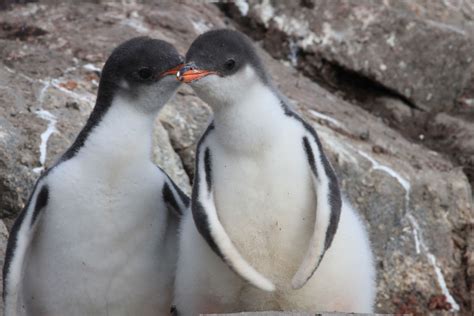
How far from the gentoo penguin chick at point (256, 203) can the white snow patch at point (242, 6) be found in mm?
4708

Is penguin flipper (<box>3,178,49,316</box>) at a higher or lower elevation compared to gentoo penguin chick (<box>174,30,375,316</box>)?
lower

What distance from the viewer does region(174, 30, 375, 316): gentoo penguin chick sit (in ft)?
14.5

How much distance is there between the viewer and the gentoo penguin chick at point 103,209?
A: 478cm

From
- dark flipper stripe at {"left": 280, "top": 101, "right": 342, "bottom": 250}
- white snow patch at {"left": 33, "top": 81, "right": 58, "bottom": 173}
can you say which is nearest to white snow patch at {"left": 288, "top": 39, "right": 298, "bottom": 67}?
white snow patch at {"left": 33, "top": 81, "right": 58, "bottom": 173}

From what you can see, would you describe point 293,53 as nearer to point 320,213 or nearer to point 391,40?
point 391,40

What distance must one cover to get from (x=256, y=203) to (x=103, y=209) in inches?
30.4

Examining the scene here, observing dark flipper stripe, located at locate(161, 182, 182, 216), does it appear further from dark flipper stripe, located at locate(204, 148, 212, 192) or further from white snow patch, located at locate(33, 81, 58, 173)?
white snow patch, located at locate(33, 81, 58, 173)

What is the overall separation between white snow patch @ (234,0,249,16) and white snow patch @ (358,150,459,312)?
2.29 metres

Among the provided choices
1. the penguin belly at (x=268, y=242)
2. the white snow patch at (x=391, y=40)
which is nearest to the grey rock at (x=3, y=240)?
the penguin belly at (x=268, y=242)

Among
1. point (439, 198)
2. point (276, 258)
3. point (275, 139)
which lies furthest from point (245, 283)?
point (439, 198)

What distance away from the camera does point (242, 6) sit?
928 centimetres

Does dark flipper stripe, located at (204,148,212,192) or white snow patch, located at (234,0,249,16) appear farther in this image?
white snow patch, located at (234,0,249,16)

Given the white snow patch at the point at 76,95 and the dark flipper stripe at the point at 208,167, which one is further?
the white snow patch at the point at 76,95

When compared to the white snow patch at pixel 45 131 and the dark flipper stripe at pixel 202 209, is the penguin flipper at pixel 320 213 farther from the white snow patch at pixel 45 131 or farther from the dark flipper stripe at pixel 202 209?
the white snow patch at pixel 45 131
